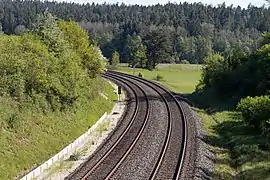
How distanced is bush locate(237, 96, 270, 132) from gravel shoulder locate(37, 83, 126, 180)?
10.1 metres

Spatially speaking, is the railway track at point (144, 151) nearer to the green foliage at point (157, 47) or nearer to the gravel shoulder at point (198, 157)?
the gravel shoulder at point (198, 157)

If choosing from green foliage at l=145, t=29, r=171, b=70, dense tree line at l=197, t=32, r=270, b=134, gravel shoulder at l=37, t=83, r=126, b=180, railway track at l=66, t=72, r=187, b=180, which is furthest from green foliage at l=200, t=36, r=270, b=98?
green foliage at l=145, t=29, r=171, b=70

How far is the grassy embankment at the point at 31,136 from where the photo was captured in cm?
2245

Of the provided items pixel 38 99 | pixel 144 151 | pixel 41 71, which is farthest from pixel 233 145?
pixel 41 71

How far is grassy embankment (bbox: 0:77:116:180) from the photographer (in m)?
22.5

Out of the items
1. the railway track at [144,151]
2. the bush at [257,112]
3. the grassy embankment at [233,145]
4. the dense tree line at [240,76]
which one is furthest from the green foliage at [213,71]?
the bush at [257,112]

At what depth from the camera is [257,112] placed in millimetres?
33969

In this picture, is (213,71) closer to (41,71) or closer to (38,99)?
(41,71)

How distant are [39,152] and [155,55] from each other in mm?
96908

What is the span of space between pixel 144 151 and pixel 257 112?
10.8m

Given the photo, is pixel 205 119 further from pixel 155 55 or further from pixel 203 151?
pixel 155 55

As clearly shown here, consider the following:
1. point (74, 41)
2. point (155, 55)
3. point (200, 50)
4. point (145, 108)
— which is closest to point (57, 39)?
point (74, 41)

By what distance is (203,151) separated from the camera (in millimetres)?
27859

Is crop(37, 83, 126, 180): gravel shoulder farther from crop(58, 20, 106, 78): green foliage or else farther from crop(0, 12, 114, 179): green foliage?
crop(58, 20, 106, 78): green foliage
